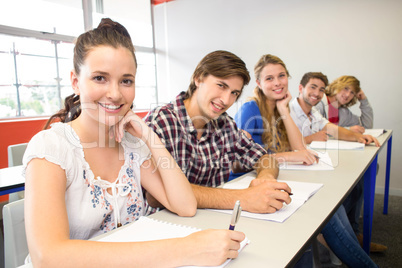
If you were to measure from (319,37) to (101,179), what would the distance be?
12.1ft

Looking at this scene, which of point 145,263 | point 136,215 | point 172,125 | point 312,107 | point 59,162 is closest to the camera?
point 145,263

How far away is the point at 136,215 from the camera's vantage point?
3.59ft

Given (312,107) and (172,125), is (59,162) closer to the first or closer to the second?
(172,125)

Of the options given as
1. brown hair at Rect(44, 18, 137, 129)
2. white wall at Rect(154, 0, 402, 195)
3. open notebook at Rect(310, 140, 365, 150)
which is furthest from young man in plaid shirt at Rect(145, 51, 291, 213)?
white wall at Rect(154, 0, 402, 195)

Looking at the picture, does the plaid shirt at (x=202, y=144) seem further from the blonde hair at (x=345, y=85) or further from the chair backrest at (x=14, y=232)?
the blonde hair at (x=345, y=85)

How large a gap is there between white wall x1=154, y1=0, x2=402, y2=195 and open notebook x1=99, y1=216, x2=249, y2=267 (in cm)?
357

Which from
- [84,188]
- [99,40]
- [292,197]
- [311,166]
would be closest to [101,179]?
[84,188]

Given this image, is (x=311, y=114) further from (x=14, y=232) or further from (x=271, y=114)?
(x=14, y=232)

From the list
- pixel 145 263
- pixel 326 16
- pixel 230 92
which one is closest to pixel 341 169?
pixel 230 92

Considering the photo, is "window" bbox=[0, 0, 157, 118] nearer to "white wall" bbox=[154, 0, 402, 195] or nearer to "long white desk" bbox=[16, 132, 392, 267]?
"white wall" bbox=[154, 0, 402, 195]

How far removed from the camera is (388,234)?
2.53m


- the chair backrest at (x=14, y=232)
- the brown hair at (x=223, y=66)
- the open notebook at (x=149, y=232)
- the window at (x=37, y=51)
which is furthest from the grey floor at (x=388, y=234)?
the window at (x=37, y=51)

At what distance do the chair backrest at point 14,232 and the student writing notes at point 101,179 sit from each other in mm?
228

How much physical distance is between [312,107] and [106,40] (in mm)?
2538
